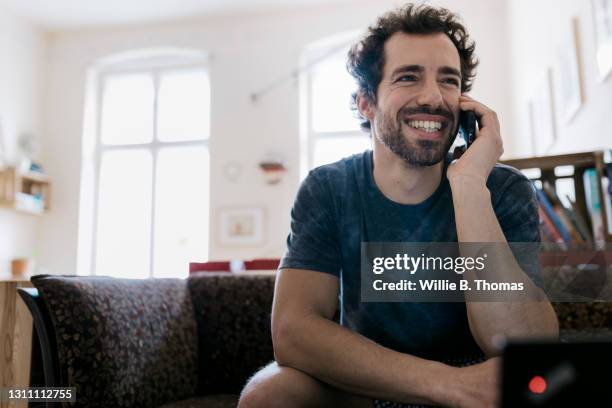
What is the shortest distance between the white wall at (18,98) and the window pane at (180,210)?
1.20 m

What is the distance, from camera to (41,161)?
5.55 m

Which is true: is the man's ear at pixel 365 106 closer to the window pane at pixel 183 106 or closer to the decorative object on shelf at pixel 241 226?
A: the decorative object on shelf at pixel 241 226

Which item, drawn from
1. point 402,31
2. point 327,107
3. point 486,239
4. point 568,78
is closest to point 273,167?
point 327,107

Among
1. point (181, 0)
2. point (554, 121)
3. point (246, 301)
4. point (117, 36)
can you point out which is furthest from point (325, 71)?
point (246, 301)

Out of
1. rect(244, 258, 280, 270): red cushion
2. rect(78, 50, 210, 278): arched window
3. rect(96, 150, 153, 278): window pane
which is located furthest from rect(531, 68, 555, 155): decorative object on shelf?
rect(96, 150, 153, 278): window pane

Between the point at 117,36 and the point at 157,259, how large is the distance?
225 centimetres

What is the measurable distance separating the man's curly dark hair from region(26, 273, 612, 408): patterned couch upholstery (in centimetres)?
59

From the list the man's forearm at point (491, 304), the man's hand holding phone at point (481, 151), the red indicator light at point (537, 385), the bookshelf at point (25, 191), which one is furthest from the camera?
the bookshelf at point (25, 191)

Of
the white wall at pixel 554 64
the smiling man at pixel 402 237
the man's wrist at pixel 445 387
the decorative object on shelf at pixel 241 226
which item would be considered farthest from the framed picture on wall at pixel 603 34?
the decorative object on shelf at pixel 241 226

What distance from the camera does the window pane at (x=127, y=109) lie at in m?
5.66

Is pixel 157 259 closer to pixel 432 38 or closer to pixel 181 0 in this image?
pixel 181 0

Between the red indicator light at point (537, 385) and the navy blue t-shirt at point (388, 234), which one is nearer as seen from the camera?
the red indicator light at point (537, 385)

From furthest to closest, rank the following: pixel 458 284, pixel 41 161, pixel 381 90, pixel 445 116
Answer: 1. pixel 41 161
2. pixel 381 90
3. pixel 445 116
4. pixel 458 284

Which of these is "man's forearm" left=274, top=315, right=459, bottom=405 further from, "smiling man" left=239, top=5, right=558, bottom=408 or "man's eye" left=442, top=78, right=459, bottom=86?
"man's eye" left=442, top=78, right=459, bottom=86
